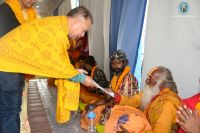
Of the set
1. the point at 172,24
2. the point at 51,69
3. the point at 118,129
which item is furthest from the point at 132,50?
the point at 51,69

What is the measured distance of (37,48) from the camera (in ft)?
7.81

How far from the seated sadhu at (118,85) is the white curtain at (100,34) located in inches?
34.2

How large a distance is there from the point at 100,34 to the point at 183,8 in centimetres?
230

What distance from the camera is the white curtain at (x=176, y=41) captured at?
297 centimetres

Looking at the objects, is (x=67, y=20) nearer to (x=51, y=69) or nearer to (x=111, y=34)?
(x=51, y=69)

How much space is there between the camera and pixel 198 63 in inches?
116

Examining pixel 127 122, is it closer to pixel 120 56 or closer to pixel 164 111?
pixel 164 111

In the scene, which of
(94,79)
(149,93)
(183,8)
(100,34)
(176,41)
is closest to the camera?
(149,93)

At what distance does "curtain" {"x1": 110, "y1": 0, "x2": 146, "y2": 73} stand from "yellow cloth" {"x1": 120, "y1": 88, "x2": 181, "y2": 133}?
142 cm

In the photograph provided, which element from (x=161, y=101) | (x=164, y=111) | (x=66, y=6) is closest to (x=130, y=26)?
(x=161, y=101)

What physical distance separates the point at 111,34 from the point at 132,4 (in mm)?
816

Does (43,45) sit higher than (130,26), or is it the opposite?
(130,26)

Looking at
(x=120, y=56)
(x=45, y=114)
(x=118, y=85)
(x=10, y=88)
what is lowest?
(x=45, y=114)

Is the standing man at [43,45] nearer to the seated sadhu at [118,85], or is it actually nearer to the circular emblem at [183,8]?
the circular emblem at [183,8]
